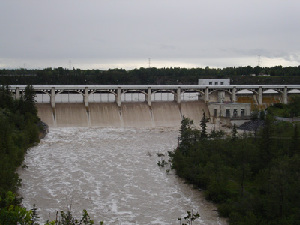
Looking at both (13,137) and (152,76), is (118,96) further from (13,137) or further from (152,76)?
(152,76)

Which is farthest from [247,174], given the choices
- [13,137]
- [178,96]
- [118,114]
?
[178,96]

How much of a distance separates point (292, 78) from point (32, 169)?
6165 cm

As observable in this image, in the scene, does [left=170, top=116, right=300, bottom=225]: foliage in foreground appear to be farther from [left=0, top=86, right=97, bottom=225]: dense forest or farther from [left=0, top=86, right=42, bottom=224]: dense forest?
[left=0, top=86, right=42, bottom=224]: dense forest

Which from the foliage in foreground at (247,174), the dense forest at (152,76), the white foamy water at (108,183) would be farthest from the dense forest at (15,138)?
the dense forest at (152,76)

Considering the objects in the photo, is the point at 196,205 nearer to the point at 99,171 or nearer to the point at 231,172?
the point at 231,172

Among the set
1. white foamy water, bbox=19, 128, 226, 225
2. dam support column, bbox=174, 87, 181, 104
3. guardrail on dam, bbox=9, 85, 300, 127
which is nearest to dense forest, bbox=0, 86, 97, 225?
white foamy water, bbox=19, 128, 226, 225

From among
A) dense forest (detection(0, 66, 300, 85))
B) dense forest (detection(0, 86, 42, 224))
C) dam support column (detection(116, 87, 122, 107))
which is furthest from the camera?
dense forest (detection(0, 66, 300, 85))

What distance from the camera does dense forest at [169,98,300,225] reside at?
568 inches

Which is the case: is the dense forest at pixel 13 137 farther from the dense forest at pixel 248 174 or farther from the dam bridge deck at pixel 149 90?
the dense forest at pixel 248 174

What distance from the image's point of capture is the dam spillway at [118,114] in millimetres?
36594

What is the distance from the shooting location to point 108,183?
65.9ft

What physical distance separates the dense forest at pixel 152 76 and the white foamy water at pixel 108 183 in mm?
40872

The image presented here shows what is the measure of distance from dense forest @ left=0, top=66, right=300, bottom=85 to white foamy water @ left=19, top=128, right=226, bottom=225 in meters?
40.9

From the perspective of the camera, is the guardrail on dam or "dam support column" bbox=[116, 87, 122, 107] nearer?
the guardrail on dam
